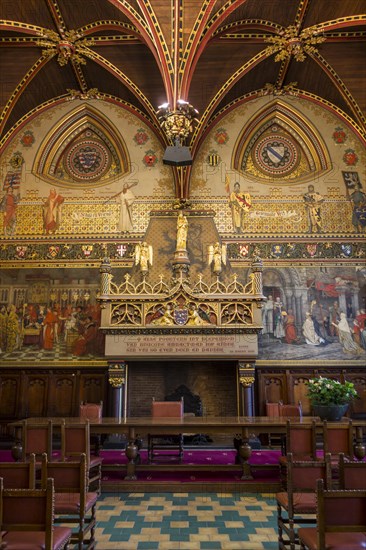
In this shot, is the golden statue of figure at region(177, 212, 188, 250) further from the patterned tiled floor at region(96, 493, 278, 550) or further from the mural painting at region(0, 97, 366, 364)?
the patterned tiled floor at region(96, 493, 278, 550)

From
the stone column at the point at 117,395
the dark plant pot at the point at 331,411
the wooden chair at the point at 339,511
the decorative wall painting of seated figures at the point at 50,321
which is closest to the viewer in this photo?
the wooden chair at the point at 339,511

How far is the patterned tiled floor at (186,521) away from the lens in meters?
5.55

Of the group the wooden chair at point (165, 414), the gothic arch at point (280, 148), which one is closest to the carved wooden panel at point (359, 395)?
the wooden chair at point (165, 414)

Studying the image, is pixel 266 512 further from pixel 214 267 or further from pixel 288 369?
pixel 214 267

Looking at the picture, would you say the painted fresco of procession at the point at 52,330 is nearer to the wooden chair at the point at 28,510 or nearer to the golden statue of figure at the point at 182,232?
the golden statue of figure at the point at 182,232

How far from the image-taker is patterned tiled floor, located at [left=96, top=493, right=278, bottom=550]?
219 inches

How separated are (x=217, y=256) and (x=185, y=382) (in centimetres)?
371

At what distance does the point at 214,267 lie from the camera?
13.7m

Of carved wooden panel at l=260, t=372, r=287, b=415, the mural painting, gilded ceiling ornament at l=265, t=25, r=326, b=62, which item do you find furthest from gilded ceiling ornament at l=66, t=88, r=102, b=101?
carved wooden panel at l=260, t=372, r=287, b=415

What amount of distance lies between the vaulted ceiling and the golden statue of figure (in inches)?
90.8

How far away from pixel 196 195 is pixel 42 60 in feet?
19.5

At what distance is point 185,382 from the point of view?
512 inches

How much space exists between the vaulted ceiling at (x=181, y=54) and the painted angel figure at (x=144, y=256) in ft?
11.1

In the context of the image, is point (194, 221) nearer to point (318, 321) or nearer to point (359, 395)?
point (318, 321)
